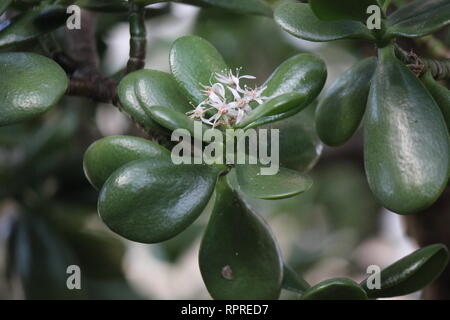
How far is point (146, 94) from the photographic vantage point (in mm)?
675

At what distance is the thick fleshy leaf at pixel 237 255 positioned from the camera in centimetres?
70

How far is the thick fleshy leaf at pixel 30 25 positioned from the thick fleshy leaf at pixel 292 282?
16.0 inches

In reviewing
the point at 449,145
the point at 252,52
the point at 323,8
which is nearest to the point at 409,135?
the point at 449,145

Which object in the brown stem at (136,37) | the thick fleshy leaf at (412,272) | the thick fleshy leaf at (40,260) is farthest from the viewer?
the thick fleshy leaf at (40,260)

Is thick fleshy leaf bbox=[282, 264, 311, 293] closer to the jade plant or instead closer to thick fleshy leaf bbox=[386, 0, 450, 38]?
the jade plant

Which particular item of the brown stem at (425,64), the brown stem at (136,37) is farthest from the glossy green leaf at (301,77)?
the brown stem at (136,37)

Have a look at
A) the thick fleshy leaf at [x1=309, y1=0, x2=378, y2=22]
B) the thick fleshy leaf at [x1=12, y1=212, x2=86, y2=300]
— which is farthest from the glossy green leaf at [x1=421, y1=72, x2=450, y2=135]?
the thick fleshy leaf at [x1=12, y1=212, x2=86, y2=300]

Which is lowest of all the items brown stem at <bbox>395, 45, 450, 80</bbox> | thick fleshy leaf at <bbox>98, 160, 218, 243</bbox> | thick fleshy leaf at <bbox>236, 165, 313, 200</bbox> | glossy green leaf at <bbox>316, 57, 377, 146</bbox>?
thick fleshy leaf at <bbox>98, 160, 218, 243</bbox>

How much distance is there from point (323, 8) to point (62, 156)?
2.33 feet

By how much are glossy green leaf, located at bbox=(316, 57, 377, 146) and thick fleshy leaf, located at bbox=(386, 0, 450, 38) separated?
7 centimetres

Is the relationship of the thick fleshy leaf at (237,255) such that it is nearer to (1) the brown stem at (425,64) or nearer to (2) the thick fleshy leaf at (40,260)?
(1) the brown stem at (425,64)

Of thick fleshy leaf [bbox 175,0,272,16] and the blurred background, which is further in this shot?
the blurred background

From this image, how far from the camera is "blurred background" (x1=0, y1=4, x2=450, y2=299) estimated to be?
118cm

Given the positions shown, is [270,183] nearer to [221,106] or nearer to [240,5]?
[221,106]
